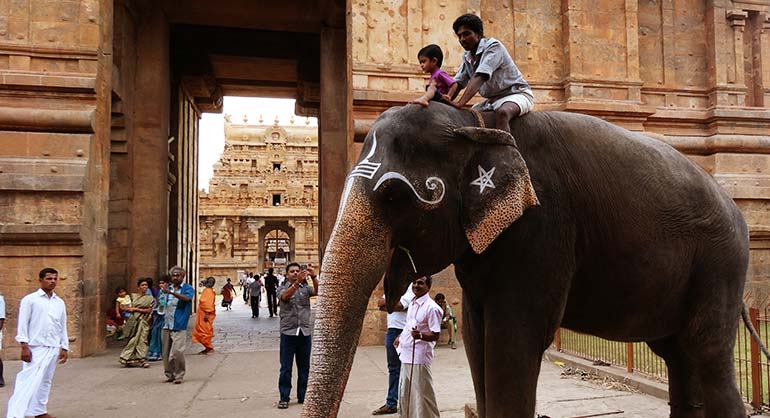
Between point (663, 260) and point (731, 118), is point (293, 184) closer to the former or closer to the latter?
point (731, 118)

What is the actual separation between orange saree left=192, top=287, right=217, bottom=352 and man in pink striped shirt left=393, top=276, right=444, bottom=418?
6.73 m

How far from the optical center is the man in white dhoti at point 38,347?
630cm

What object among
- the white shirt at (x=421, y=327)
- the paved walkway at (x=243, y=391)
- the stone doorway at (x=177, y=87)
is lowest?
the paved walkway at (x=243, y=391)

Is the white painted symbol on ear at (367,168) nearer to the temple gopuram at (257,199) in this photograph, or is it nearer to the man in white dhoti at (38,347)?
the man in white dhoti at (38,347)

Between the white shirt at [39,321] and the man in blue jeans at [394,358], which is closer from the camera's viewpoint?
the white shirt at [39,321]

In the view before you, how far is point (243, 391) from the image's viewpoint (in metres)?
8.27

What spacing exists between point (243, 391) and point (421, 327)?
3.57 metres

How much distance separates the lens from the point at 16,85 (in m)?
10.8

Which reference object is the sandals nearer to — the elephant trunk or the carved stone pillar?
the elephant trunk

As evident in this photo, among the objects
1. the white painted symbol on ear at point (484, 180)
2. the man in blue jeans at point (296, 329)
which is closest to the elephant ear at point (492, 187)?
the white painted symbol on ear at point (484, 180)

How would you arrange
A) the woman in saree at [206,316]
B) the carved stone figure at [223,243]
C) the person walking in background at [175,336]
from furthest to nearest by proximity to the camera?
the carved stone figure at [223,243] < the woman in saree at [206,316] < the person walking in background at [175,336]

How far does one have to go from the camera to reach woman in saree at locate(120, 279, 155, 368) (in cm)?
1034

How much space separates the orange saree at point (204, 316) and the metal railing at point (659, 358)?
6.53 m

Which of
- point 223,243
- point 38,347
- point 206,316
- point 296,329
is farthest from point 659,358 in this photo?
point 223,243
